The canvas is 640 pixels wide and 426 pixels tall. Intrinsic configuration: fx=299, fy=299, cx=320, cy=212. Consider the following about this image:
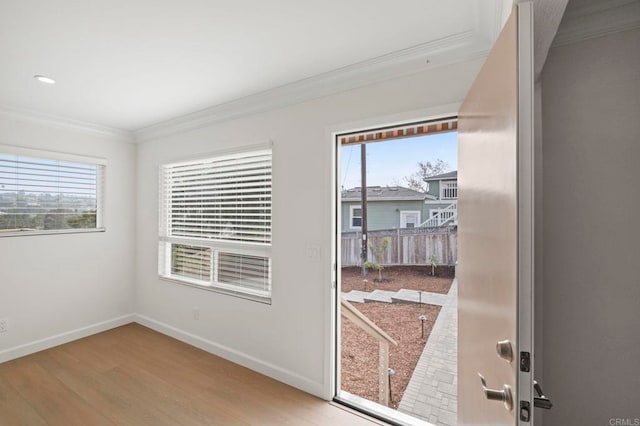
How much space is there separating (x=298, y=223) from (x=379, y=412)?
4.89 feet

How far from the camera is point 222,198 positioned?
120 inches

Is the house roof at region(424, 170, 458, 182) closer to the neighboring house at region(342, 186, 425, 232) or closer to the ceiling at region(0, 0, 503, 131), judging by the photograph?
the neighboring house at region(342, 186, 425, 232)

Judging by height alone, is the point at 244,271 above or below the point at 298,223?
below

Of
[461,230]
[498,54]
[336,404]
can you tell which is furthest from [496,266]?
[336,404]

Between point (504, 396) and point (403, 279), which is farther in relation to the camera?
point (403, 279)

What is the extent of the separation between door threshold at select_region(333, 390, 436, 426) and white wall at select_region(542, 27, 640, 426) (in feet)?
2.91

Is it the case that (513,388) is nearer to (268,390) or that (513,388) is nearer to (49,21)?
(268,390)

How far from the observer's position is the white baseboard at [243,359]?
235cm

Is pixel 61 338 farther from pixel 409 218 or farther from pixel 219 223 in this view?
pixel 409 218

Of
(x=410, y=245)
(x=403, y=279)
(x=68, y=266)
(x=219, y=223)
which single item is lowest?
(x=403, y=279)

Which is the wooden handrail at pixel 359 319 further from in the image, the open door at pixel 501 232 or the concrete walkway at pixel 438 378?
the open door at pixel 501 232

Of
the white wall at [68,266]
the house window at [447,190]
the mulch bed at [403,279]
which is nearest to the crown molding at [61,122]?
the white wall at [68,266]

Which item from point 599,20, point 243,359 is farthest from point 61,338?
point 599,20

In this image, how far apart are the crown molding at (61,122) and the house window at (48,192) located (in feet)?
0.98
